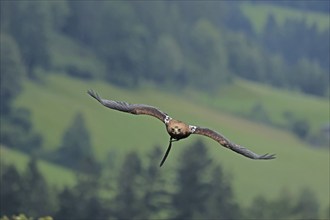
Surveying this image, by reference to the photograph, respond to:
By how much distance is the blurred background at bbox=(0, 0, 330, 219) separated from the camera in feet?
278

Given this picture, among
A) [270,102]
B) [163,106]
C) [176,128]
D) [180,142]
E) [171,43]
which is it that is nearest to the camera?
[176,128]

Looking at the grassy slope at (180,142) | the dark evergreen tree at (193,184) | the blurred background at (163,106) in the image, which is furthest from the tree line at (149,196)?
the grassy slope at (180,142)

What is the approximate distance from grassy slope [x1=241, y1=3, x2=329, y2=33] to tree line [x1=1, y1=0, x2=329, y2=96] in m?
1.40

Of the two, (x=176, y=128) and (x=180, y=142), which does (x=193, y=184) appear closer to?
(x=180, y=142)

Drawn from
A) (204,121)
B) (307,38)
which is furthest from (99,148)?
(307,38)

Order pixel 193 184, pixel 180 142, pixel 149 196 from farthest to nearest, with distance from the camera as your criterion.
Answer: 1. pixel 180 142
2. pixel 193 184
3. pixel 149 196

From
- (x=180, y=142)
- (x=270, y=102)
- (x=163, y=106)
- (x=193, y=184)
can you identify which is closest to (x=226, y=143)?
(x=193, y=184)

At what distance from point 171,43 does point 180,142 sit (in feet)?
179

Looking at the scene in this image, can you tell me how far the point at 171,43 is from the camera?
538 feet

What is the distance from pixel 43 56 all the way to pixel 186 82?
20376 mm

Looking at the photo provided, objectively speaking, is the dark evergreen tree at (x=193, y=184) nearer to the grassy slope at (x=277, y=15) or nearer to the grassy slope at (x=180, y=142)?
the grassy slope at (x=180, y=142)

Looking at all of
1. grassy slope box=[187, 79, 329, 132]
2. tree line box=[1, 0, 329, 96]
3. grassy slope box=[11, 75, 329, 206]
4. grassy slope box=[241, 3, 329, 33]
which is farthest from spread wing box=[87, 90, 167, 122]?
tree line box=[1, 0, 329, 96]

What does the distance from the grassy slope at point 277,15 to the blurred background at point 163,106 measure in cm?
40

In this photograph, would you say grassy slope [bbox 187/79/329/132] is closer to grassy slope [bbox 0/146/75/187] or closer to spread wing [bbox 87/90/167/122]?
grassy slope [bbox 0/146/75/187]
